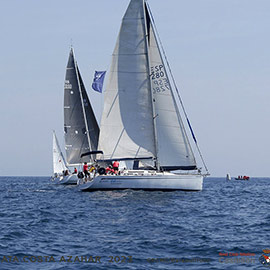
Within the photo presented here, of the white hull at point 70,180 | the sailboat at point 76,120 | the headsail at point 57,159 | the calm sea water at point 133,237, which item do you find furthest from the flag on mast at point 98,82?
the headsail at point 57,159

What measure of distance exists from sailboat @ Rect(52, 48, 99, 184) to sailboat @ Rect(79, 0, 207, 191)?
2313 cm

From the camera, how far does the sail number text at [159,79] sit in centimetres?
3947

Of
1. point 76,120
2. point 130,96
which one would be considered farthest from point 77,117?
point 130,96

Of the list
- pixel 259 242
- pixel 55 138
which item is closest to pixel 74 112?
pixel 55 138

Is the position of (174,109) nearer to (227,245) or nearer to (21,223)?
(21,223)

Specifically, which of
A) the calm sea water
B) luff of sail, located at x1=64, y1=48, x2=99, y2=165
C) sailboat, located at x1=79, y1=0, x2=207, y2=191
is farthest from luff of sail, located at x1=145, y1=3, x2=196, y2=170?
luff of sail, located at x1=64, y1=48, x2=99, y2=165

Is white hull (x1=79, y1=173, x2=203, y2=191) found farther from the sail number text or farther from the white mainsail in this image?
the sail number text

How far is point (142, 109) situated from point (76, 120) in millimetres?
25695

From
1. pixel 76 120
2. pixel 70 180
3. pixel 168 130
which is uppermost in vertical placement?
pixel 76 120

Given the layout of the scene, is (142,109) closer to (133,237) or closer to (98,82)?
(98,82)

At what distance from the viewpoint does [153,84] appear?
39531 millimetres

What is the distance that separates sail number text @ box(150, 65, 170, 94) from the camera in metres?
39.5

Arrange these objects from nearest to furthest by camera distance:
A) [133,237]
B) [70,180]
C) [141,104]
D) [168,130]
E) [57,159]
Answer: [133,237], [168,130], [141,104], [70,180], [57,159]

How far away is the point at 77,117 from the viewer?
64.1 m
